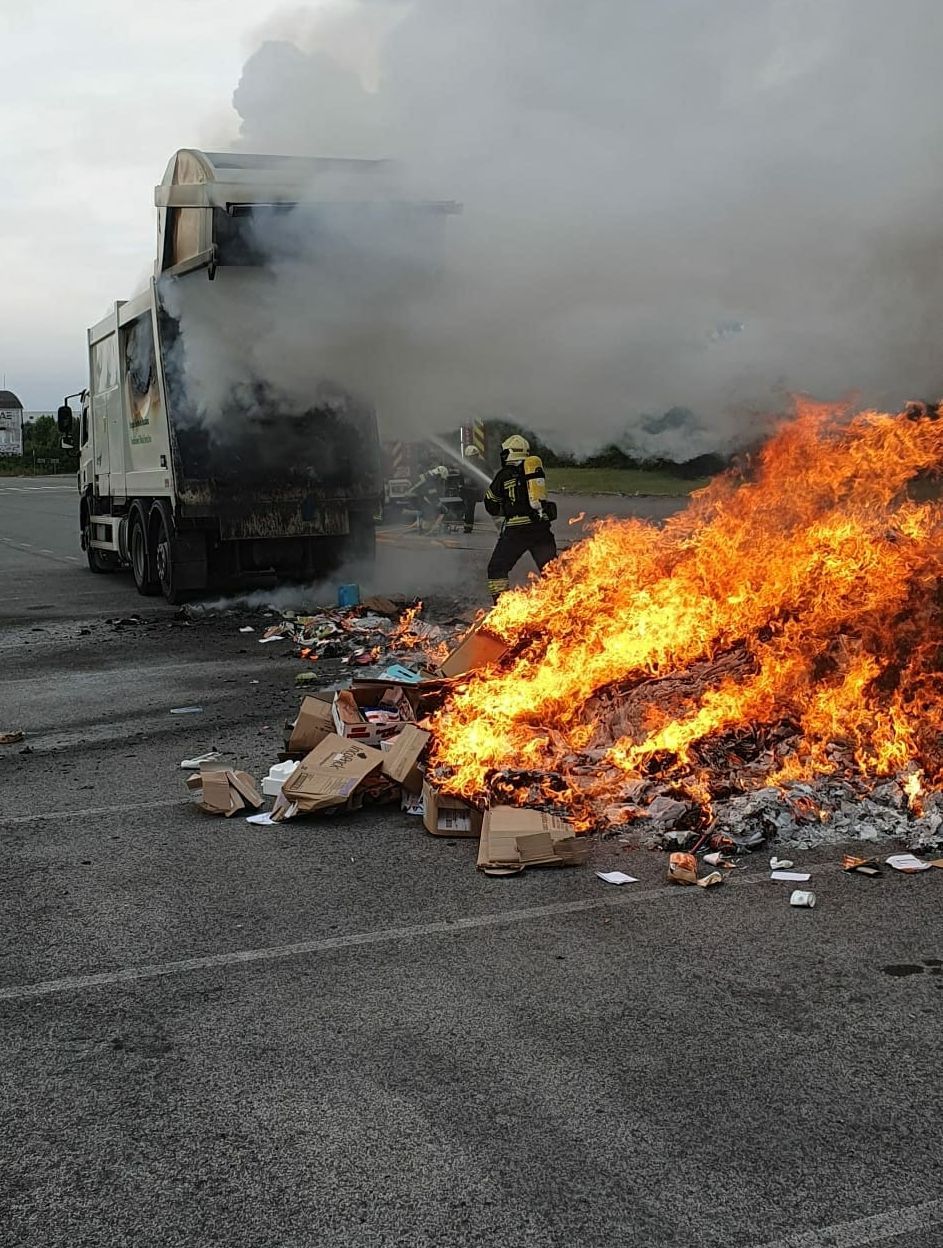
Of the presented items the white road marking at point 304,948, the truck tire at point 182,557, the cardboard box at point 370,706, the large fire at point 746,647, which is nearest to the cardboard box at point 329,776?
the cardboard box at point 370,706

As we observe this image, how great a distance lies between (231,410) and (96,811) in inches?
286

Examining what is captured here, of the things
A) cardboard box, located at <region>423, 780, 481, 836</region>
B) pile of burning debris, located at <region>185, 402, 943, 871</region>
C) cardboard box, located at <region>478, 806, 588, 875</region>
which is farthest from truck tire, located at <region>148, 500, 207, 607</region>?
cardboard box, located at <region>478, 806, 588, 875</region>

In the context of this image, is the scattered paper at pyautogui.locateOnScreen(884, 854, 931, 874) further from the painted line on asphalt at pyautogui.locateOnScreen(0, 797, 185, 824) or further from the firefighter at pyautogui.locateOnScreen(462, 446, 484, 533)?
the firefighter at pyautogui.locateOnScreen(462, 446, 484, 533)

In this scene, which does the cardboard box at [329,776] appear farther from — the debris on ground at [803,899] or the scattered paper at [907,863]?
the scattered paper at [907,863]

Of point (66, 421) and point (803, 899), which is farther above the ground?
point (66, 421)

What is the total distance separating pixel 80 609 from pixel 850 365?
11.1m

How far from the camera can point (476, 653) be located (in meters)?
8.16

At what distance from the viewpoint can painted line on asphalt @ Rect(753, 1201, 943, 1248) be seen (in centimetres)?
298

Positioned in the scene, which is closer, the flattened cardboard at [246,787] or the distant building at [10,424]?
the flattened cardboard at [246,787]

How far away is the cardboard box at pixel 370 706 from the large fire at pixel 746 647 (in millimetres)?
359

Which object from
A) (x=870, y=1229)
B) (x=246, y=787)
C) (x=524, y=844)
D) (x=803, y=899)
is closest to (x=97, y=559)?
(x=246, y=787)

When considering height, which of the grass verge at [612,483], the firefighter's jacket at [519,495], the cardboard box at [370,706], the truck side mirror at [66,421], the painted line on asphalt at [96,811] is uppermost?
the truck side mirror at [66,421]

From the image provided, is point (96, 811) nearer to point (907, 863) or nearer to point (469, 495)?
point (907, 863)

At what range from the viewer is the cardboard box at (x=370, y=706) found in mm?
7344
